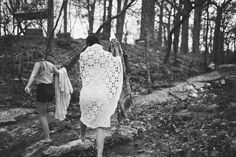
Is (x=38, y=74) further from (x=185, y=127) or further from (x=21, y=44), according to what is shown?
(x=21, y=44)

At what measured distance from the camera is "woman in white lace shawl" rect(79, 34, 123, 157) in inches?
180

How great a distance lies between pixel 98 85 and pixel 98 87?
38 mm

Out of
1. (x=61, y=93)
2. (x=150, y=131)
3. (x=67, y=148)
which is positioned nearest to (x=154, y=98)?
(x=150, y=131)

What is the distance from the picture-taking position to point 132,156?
541cm

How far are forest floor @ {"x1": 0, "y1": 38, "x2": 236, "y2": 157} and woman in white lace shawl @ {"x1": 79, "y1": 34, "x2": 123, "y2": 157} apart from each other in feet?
3.88

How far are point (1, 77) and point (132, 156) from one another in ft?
30.2

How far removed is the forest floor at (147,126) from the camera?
5.49 m

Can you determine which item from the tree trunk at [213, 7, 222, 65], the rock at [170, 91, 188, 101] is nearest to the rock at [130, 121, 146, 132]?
the rock at [170, 91, 188, 101]

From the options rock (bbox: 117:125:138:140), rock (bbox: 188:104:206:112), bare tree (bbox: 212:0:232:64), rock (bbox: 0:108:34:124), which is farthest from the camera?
bare tree (bbox: 212:0:232:64)

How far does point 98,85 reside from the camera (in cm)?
462

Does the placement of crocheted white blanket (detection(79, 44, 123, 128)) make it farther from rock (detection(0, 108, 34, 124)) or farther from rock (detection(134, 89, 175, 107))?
rock (detection(134, 89, 175, 107))

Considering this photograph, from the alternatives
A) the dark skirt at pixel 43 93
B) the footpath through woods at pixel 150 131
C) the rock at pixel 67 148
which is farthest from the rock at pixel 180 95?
the dark skirt at pixel 43 93

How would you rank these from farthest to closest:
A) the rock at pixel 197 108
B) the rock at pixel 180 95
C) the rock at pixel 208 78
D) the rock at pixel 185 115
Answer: the rock at pixel 208 78
the rock at pixel 180 95
the rock at pixel 197 108
the rock at pixel 185 115

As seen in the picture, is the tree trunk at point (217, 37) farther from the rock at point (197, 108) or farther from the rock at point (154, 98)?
the rock at point (197, 108)
